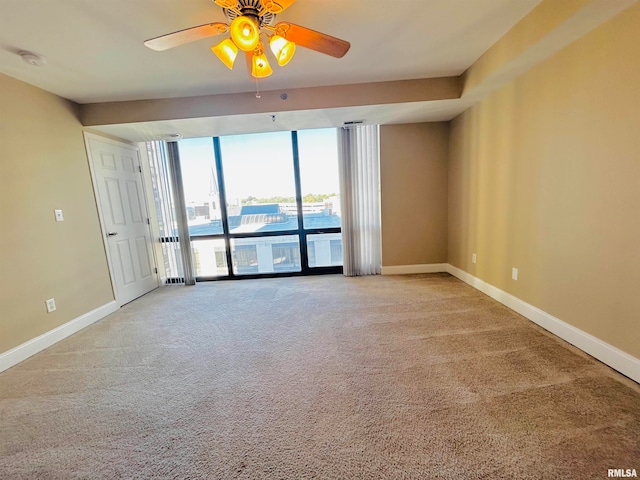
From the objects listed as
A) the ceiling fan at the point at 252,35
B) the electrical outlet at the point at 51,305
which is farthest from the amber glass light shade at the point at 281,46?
the electrical outlet at the point at 51,305

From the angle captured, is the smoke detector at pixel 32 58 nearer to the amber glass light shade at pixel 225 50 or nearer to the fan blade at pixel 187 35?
the fan blade at pixel 187 35

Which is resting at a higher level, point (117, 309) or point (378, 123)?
point (378, 123)

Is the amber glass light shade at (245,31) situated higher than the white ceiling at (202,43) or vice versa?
the white ceiling at (202,43)

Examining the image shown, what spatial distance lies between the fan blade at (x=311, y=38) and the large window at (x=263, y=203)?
2.44m

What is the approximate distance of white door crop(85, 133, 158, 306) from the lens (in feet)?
11.0

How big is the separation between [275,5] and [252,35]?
215 mm

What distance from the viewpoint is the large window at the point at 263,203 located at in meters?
4.20

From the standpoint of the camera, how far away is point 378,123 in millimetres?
3814

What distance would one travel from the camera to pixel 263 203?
172 inches

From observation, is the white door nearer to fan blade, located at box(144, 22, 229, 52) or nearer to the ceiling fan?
fan blade, located at box(144, 22, 229, 52)

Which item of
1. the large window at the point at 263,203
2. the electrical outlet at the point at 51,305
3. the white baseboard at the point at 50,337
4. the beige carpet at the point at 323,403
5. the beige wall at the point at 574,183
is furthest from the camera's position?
the large window at the point at 263,203

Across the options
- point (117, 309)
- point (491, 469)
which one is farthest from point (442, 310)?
point (117, 309)

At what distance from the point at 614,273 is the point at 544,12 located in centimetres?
182

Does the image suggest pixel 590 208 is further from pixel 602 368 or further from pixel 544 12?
pixel 544 12
